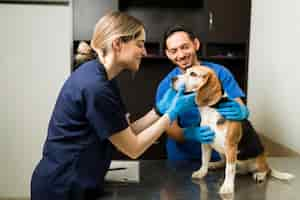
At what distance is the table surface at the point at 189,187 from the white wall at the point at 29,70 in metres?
1.34

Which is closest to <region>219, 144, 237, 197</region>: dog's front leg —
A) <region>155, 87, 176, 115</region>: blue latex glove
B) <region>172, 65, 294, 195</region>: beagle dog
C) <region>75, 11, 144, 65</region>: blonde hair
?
<region>172, 65, 294, 195</region>: beagle dog

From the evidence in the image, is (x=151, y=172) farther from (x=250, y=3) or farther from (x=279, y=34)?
(x=250, y=3)

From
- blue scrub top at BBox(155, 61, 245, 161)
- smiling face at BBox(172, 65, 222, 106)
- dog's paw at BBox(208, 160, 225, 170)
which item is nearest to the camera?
smiling face at BBox(172, 65, 222, 106)

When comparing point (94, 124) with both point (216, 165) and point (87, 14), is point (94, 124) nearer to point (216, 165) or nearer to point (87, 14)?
point (216, 165)

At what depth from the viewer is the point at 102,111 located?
0.98 meters

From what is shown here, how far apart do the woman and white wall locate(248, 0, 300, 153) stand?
0.80m

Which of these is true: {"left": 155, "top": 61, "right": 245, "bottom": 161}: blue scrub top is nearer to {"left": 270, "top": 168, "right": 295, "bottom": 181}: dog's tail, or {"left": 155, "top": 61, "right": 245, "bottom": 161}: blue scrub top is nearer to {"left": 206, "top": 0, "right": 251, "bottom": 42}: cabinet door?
{"left": 270, "top": 168, "right": 295, "bottom": 181}: dog's tail

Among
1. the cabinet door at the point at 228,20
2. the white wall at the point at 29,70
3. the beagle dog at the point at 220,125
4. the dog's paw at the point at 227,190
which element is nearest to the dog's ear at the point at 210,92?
the beagle dog at the point at 220,125

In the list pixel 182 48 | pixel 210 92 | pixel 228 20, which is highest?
pixel 228 20

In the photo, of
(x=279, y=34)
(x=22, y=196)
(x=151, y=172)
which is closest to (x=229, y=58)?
(x=279, y=34)

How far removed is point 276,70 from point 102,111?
113 cm

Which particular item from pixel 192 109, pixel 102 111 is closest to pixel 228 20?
pixel 192 109

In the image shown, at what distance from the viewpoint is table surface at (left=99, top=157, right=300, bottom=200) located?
1049 millimetres

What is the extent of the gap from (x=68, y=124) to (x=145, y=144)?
22 centimetres
